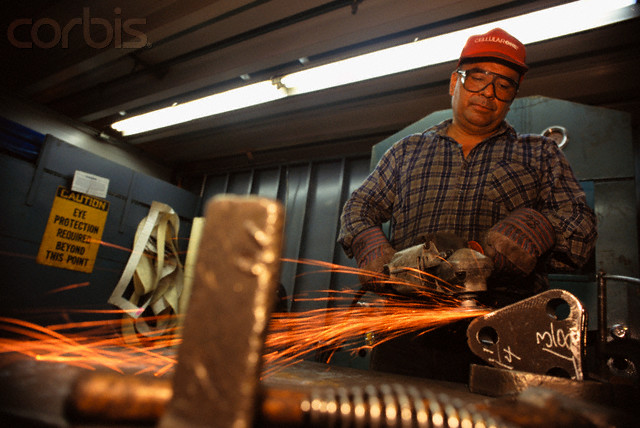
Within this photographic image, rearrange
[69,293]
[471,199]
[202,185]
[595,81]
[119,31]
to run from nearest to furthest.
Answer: [471,199]
[595,81]
[119,31]
[69,293]
[202,185]

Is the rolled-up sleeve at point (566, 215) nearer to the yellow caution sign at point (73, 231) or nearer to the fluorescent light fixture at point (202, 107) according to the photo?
the fluorescent light fixture at point (202, 107)

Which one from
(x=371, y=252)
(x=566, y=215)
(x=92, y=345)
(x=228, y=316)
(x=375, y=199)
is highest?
(x=375, y=199)

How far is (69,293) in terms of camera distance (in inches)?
167

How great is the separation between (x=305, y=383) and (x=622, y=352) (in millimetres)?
1490

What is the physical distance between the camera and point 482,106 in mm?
2049

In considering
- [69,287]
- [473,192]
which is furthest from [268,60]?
[69,287]

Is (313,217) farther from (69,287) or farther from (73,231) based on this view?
(69,287)

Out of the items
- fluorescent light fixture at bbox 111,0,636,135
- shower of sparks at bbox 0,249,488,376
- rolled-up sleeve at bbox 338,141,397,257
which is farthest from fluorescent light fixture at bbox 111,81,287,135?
shower of sparks at bbox 0,249,488,376

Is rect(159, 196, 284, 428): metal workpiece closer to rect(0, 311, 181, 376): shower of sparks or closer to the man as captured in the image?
rect(0, 311, 181, 376): shower of sparks

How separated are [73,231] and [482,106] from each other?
14.7 ft

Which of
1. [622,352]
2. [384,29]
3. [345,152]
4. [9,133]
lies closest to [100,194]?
[9,133]

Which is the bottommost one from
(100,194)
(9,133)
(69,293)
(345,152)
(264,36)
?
(69,293)

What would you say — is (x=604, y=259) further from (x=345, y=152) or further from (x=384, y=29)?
(x=345, y=152)

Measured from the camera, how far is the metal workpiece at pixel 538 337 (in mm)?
962
